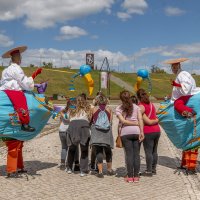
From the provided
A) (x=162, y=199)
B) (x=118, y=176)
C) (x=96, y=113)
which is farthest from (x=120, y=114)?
(x=162, y=199)

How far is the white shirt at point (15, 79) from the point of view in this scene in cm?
689

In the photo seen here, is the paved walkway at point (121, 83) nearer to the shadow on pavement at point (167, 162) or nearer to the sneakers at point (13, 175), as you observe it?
the shadow on pavement at point (167, 162)

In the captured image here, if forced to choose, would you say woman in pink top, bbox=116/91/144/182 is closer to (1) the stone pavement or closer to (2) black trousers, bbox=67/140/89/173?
(1) the stone pavement

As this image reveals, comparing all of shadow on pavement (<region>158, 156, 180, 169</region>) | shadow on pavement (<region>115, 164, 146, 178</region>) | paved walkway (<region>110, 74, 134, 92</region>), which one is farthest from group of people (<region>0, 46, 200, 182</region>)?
paved walkway (<region>110, 74, 134, 92</region>)

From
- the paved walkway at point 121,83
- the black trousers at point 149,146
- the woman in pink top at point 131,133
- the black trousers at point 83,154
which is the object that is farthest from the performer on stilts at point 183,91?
the paved walkway at point 121,83

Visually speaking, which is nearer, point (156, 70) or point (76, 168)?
point (76, 168)

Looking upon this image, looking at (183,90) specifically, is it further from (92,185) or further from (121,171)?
(92,185)

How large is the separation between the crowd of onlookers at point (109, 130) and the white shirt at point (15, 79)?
3.54 ft

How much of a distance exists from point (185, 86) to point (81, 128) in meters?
2.11

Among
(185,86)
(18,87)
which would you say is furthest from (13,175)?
(185,86)

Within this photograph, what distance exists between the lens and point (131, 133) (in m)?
6.86

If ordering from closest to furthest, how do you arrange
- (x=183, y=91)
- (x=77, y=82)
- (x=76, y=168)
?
(x=183, y=91)
(x=76, y=168)
(x=77, y=82)

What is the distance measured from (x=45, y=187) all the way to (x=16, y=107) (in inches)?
59.1

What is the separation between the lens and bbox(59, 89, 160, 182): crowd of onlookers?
691 centimetres
